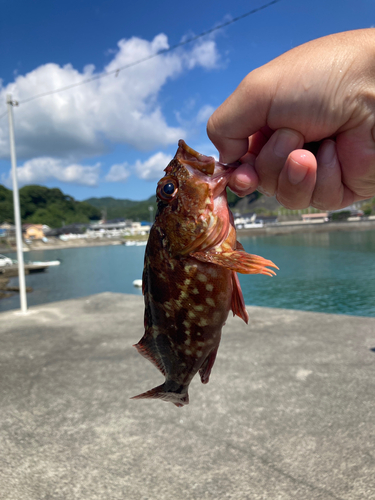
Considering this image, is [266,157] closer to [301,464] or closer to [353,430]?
[301,464]

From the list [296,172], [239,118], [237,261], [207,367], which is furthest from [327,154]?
[207,367]

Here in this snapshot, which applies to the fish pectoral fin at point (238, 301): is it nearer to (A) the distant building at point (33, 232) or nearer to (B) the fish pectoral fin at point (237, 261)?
(B) the fish pectoral fin at point (237, 261)

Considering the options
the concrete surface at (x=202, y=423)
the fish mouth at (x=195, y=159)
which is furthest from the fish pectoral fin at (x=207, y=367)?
the concrete surface at (x=202, y=423)

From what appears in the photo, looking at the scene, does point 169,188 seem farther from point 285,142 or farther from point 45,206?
point 45,206

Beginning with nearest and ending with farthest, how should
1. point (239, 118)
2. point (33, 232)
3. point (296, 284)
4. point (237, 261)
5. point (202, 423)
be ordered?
point (237, 261)
point (239, 118)
point (202, 423)
point (296, 284)
point (33, 232)

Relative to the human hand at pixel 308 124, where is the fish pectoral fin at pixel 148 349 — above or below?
below

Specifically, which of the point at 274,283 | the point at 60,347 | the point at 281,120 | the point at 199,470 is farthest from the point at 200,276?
the point at 274,283

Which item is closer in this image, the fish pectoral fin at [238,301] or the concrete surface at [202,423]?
the fish pectoral fin at [238,301]
